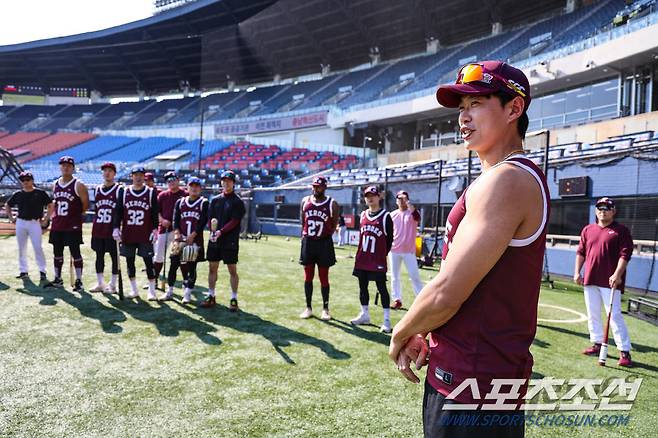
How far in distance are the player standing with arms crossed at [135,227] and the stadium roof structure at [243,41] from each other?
1338 inches

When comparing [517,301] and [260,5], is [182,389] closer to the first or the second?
[517,301]

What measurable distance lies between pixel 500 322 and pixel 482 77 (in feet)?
3.10

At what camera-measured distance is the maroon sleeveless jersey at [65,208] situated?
308 inches

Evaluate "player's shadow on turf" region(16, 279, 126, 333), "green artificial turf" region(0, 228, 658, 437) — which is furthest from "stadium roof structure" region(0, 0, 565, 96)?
"player's shadow on turf" region(16, 279, 126, 333)

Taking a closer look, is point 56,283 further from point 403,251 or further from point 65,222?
point 403,251

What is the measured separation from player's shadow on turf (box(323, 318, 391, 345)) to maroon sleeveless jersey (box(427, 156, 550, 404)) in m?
4.27

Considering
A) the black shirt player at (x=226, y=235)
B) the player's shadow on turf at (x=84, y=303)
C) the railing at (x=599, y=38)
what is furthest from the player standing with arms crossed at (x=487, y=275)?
the railing at (x=599, y=38)

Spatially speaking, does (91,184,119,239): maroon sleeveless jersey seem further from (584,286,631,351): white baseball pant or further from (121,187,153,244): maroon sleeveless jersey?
(584,286,631,351): white baseball pant

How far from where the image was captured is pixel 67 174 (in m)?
7.82

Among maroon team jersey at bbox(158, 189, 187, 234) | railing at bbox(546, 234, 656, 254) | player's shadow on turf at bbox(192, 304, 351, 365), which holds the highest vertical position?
maroon team jersey at bbox(158, 189, 187, 234)

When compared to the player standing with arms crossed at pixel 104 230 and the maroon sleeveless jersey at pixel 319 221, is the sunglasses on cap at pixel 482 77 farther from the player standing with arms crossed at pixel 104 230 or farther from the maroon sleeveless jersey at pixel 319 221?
the player standing with arms crossed at pixel 104 230

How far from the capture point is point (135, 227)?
7.39 m

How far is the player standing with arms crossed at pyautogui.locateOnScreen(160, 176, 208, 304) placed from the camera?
7402 millimetres

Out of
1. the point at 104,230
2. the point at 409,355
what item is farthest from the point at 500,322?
the point at 104,230
